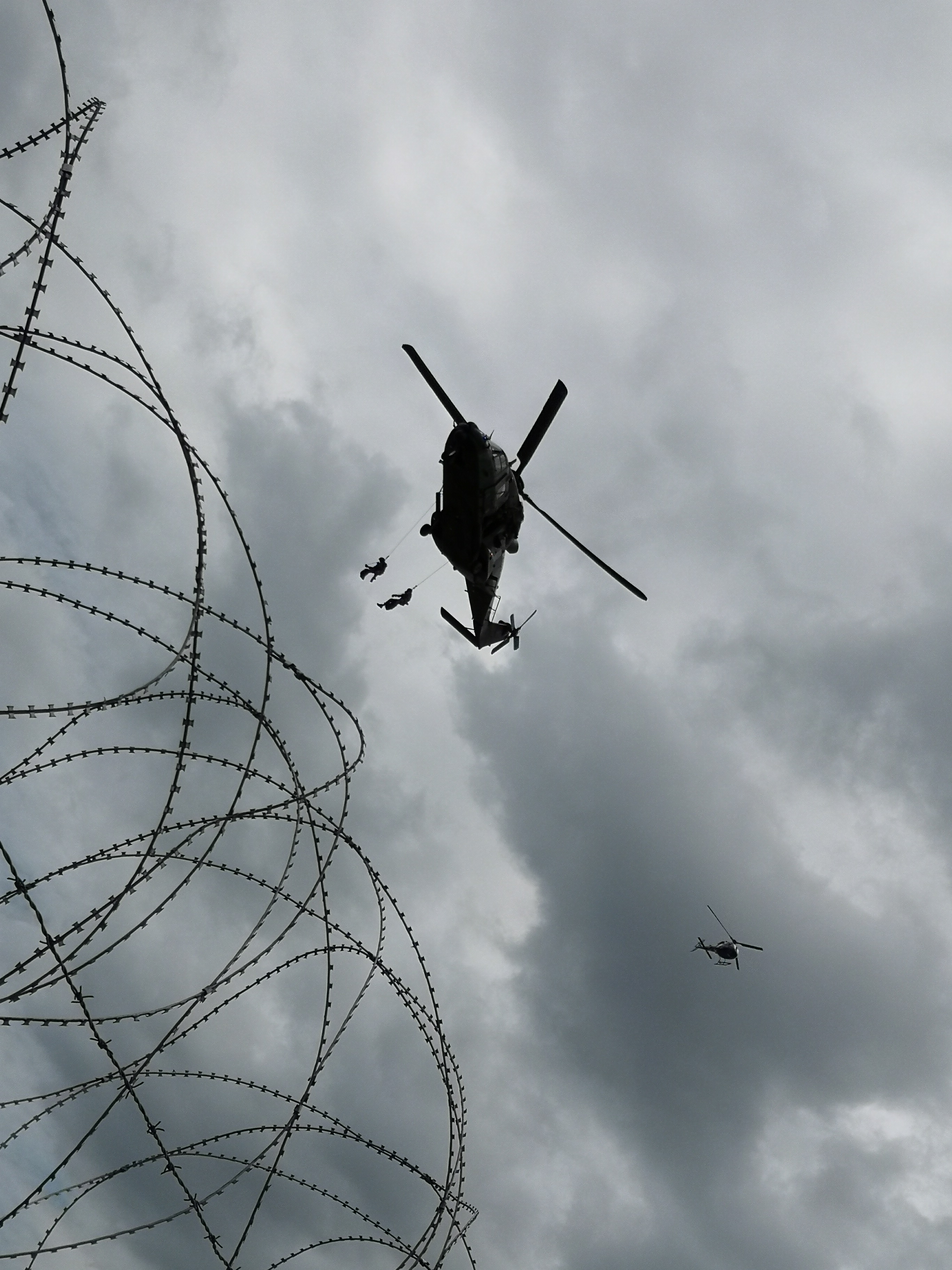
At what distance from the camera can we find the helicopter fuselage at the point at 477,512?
85.8 feet

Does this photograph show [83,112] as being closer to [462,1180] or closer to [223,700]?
[223,700]

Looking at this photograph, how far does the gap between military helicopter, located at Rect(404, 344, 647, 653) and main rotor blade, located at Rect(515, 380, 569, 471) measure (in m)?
0.02

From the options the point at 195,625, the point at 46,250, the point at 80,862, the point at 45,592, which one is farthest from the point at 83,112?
the point at 80,862

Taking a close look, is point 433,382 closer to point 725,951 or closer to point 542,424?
point 542,424

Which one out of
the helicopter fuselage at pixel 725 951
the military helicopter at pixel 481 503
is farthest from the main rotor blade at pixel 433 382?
the helicopter fuselage at pixel 725 951

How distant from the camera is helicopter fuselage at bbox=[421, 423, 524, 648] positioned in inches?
1029

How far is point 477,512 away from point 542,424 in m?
3.71

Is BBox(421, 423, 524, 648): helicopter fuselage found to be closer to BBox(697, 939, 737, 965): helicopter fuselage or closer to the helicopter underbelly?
the helicopter underbelly

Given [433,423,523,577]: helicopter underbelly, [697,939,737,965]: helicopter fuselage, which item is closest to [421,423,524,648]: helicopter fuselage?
[433,423,523,577]: helicopter underbelly

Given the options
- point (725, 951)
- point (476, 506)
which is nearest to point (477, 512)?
point (476, 506)

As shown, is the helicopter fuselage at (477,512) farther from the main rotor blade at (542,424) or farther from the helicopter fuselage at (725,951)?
the helicopter fuselage at (725,951)

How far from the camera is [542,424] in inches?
1124

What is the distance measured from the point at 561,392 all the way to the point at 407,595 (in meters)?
7.60

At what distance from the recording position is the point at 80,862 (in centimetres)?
1523
